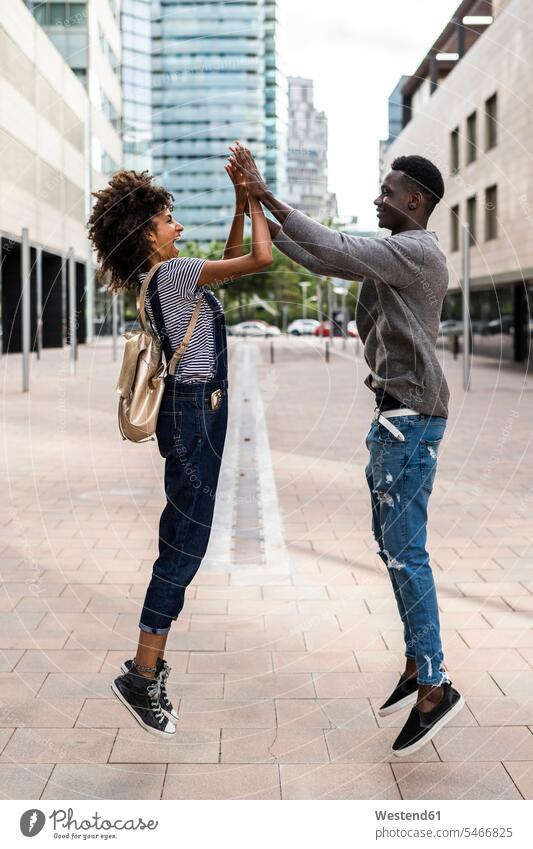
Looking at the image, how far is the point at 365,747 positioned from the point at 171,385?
138 centimetres

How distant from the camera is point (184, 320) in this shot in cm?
358

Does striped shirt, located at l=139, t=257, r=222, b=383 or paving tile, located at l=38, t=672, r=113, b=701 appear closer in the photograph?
striped shirt, located at l=139, t=257, r=222, b=383

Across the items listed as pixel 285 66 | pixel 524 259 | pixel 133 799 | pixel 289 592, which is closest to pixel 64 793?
pixel 133 799

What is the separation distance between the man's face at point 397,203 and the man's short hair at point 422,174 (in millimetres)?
25

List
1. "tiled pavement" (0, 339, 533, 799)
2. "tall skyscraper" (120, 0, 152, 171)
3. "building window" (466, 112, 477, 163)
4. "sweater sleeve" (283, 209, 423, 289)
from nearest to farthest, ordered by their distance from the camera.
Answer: "sweater sleeve" (283, 209, 423, 289), "tiled pavement" (0, 339, 533, 799), "tall skyscraper" (120, 0, 152, 171), "building window" (466, 112, 477, 163)

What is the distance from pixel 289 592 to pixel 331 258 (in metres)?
2.74

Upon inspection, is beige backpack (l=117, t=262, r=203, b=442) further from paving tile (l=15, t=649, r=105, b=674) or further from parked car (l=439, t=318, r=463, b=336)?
parked car (l=439, t=318, r=463, b=336)

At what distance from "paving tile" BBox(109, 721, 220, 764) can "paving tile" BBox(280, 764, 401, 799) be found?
29 centimetres

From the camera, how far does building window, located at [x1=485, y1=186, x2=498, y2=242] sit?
2952cm

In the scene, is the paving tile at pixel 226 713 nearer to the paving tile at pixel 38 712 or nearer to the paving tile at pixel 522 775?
the paving tile at pixel 38 712

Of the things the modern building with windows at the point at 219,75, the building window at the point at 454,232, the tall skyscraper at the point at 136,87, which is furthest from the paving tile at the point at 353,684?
the building window at the point at 454,232

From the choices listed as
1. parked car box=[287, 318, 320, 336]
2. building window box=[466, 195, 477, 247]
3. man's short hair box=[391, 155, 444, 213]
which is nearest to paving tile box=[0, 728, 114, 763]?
man's short hair box=[391, 155, 444, 213]

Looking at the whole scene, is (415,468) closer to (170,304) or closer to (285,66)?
(170,304)

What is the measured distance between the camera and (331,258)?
10.5ft
